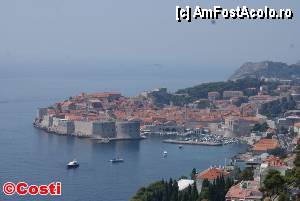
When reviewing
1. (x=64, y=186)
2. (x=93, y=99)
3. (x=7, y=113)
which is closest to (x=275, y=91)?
(x=93, y=99)

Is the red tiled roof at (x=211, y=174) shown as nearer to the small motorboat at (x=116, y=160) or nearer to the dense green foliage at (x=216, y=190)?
the dense green foliage at (x=216, y=190)

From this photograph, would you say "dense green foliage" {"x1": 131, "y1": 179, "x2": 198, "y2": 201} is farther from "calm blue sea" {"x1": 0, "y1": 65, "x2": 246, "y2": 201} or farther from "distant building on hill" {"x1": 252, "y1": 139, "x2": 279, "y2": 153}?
"distant building on hill" {"x1": 252, "y1": 139, "x2": 279, "y2": 153}

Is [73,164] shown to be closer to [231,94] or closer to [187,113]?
[187,113]

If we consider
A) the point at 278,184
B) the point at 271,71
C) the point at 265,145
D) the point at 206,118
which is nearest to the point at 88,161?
the point at 265,145

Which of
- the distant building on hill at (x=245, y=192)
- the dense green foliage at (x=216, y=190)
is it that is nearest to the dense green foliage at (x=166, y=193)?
the dense green foliage at (x=216, y=190)

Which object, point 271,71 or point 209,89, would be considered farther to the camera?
point 271,71
